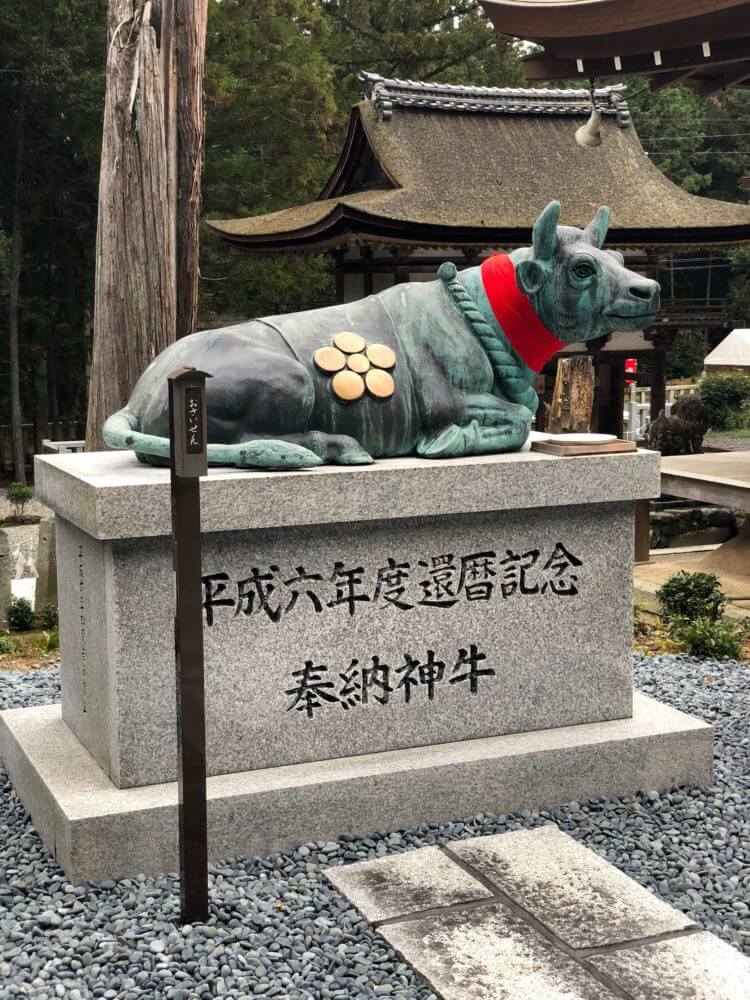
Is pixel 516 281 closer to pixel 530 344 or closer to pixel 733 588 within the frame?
pixel 530 344

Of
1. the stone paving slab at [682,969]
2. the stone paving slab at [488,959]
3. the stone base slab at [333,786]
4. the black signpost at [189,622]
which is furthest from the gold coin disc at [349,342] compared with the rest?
the stone paving slab at [682,969]

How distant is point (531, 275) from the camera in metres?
4.17

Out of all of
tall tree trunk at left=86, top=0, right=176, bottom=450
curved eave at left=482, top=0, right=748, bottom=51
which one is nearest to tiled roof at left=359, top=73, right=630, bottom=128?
curved eave at left=482, top=0, right=748, bottom=51

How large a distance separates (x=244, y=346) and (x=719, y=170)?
35925 millimetres

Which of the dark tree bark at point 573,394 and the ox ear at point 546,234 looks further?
the dark tree bark at point 573,394

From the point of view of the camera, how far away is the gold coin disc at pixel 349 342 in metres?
4.17

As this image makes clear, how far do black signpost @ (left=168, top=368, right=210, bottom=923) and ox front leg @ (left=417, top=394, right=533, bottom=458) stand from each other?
1.26 meters

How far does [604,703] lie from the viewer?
443 cm

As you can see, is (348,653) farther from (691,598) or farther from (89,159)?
(89,159)

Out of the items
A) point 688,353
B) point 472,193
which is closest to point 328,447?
point 472,193

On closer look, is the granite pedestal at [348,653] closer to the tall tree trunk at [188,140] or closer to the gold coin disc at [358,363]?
the gold coin disc at [358,363]

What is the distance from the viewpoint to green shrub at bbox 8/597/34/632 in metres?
7.68

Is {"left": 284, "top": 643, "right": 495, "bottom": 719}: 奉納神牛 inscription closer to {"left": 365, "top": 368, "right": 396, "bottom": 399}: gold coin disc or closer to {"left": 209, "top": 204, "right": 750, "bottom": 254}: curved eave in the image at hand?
{"left": 365, "top": 368, "right": 396, "bottom": 399}: gold coin disc

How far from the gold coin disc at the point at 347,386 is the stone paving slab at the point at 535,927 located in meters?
1.62
